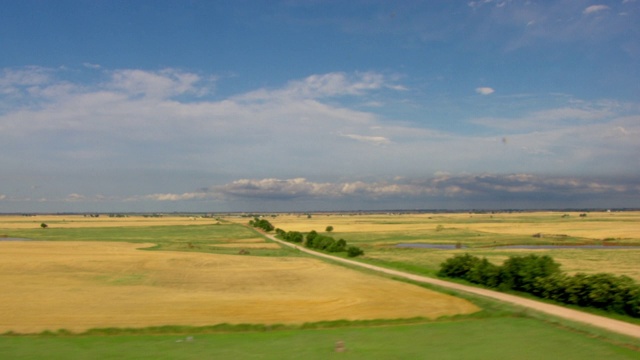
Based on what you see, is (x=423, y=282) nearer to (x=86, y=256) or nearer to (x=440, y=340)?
(x=440, y=340)

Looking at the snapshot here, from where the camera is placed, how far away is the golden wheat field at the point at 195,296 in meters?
22.2

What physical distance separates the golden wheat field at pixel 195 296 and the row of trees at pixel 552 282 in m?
4.61

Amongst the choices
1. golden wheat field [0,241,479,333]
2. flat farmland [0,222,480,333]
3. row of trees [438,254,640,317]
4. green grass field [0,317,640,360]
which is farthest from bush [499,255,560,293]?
green grass field [0,317,640,360]

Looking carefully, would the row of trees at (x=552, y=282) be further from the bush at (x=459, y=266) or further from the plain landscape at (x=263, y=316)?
the plain landscape at (x=263, y=316)

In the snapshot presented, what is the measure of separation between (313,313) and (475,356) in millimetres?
9851

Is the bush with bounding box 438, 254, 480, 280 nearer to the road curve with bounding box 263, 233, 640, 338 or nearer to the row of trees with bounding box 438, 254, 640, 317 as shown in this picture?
the row of trees with bounding box 438, 254, 640, 317

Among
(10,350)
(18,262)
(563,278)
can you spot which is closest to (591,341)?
(563,278)

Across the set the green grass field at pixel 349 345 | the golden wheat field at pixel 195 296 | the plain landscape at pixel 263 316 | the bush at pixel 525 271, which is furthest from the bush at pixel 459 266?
the green grass field at pixel 349 345

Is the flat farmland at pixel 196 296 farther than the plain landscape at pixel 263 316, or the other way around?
the flat farmland at pixel 196 296

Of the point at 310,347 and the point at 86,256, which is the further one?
the point at 86,256

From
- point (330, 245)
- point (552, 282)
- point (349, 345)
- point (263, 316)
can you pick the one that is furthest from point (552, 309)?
point (330, 245)

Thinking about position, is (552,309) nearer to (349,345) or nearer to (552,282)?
(552,282)

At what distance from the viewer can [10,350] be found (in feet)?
52.6

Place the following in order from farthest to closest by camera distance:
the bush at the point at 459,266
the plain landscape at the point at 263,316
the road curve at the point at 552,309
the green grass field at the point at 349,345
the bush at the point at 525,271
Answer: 1. the bush at the point at 459,266
2. the bush at the point at 525,271
3. the road curve at the point at 552,309
4. the plain landscape at the point at 263,316
5. the green grass field at the point at 349,345
